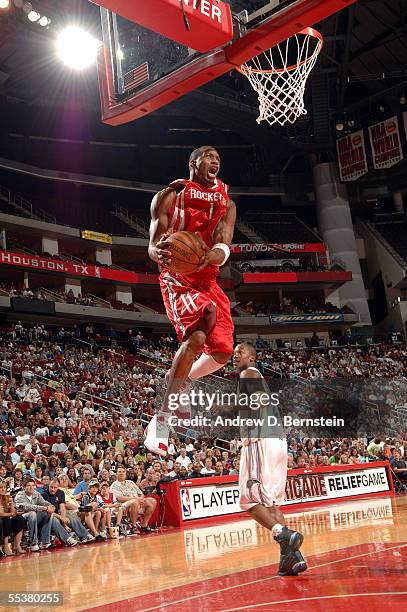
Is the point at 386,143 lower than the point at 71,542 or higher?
higher

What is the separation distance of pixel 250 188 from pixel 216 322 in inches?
1338

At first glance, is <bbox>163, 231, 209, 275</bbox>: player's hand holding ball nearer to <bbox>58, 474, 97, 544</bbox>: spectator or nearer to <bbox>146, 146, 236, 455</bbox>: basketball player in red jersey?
<bbox>146, 146, 236, 455</bbox>: basketball player in red jersey

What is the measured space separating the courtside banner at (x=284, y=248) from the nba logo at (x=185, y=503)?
77.8ft

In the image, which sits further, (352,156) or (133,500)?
(352,156)

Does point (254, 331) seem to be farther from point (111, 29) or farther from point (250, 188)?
point (111, 29)

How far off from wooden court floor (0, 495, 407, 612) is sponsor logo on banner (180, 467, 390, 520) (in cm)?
182

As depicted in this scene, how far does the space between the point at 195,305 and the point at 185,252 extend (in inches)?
14.8

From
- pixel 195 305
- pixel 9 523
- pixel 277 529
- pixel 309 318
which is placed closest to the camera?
pixel 195 305

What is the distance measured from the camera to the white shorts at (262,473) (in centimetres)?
529

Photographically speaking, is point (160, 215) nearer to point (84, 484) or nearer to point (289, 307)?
point (84, 484)

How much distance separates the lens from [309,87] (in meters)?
31.5

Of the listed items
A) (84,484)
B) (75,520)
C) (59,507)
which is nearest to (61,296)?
(84,484)

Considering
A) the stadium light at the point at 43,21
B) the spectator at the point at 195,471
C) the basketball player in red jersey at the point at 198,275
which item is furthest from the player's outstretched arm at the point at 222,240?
the stadium light at the point at 43,21

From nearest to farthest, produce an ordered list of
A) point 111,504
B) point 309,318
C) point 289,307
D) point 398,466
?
point 111,504 → point 398,466 → point 309,318 → point 289,307
